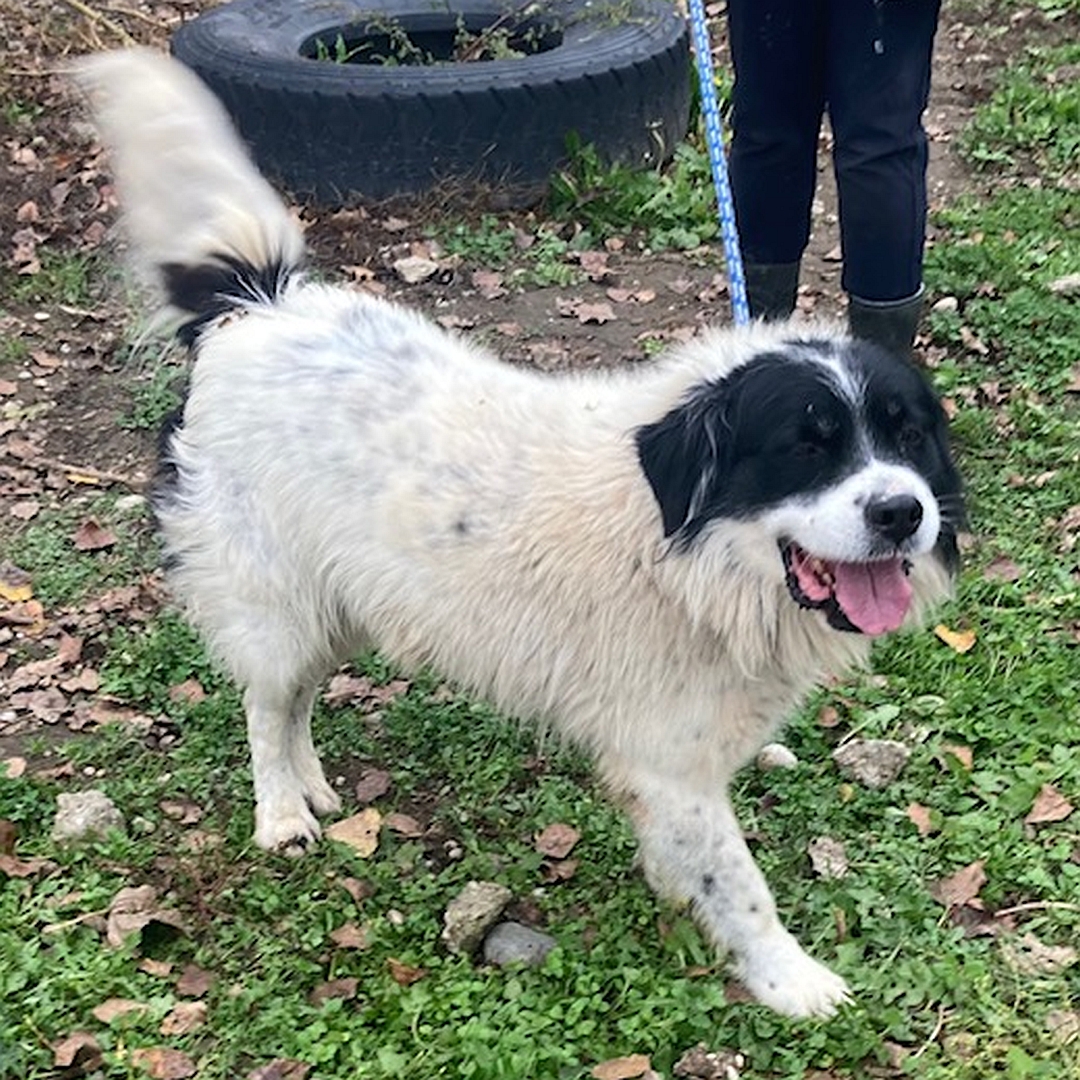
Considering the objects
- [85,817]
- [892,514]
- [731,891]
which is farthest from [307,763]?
[892,514]

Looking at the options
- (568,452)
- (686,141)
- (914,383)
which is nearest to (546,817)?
(568,452)

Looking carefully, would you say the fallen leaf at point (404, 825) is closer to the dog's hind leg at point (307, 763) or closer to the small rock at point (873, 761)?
the dog's hind leg at point (307, 763)

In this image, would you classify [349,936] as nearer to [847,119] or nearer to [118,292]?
[847,119]

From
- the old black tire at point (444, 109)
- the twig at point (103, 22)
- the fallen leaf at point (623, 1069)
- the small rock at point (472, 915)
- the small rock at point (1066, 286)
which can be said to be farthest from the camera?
the twig at point (103, 22)

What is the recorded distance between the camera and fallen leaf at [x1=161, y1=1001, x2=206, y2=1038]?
300cm

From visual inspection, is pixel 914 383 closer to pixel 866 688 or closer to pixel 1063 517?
pixel 866 688

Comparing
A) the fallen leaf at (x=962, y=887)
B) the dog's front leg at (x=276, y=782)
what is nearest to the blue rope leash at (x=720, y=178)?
the fallen leaf at (x=962, y=887)

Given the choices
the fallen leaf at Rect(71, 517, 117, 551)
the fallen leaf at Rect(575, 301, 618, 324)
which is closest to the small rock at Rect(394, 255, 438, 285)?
the fallen leaf at Rect(575, 301, 618, 324)

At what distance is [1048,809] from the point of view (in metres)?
3.41

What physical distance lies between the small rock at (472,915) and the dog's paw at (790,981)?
54cm

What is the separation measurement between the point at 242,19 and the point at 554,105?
5.68 feet

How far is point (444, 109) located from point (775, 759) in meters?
3.61

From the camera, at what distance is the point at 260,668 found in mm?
3430

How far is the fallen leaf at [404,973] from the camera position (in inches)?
122
